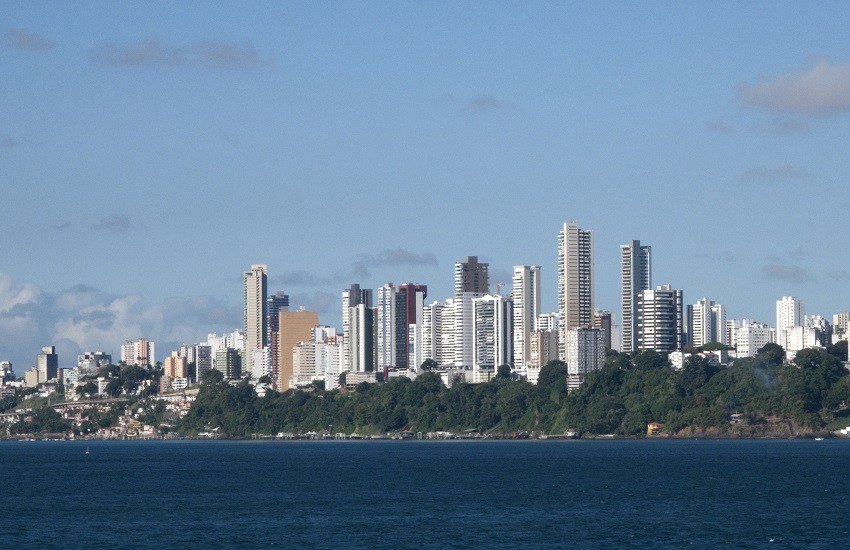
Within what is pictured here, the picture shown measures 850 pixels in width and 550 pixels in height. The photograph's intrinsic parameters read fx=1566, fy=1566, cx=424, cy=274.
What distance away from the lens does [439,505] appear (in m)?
84.4

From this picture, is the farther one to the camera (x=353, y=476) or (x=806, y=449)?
(x=806, y=449)

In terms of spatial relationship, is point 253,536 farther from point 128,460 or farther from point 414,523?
point 128,460

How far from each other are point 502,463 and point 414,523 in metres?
64.9

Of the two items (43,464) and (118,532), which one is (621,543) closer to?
(118,532)

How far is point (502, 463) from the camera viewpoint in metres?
138

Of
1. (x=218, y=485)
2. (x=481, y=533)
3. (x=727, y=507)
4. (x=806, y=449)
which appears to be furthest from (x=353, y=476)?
(x=806, y=449)

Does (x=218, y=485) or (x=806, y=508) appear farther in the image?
(x=218, y=485)

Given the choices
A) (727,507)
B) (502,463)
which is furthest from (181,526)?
(502,463)

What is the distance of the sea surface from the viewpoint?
6762 cm

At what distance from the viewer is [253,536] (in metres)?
68.5

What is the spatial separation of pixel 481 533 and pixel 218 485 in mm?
39282

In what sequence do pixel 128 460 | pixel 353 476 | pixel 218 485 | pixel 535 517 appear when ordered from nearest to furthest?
pixel 535 517 → pixel 218 485 → pixel 353 476 → pixel 128 460

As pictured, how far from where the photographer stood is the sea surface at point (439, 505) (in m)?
67.6

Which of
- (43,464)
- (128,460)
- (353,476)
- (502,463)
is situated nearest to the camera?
(353,476)
